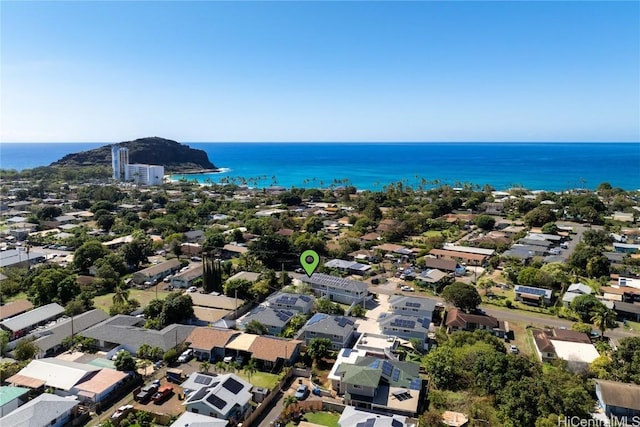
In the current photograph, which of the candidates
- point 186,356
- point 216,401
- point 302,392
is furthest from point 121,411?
point 302,392

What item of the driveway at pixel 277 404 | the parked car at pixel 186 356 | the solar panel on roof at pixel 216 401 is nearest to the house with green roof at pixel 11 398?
the parked car at pixel 186 356

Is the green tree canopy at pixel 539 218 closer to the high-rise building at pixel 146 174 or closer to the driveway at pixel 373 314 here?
the driveway at pixel 373 314

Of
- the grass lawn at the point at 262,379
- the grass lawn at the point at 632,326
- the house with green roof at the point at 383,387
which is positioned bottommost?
the grass lawn at the point at 262,379

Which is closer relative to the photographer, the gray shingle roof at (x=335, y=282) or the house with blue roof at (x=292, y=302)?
the house with blue roof at (x=292, y=302)

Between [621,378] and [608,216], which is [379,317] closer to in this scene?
[621,378]

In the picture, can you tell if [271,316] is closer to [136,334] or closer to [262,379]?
[262,379]

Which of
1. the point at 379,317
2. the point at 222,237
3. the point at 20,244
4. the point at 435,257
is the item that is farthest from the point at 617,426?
the point at 20,244

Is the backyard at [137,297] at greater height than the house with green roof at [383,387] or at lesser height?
lesser
